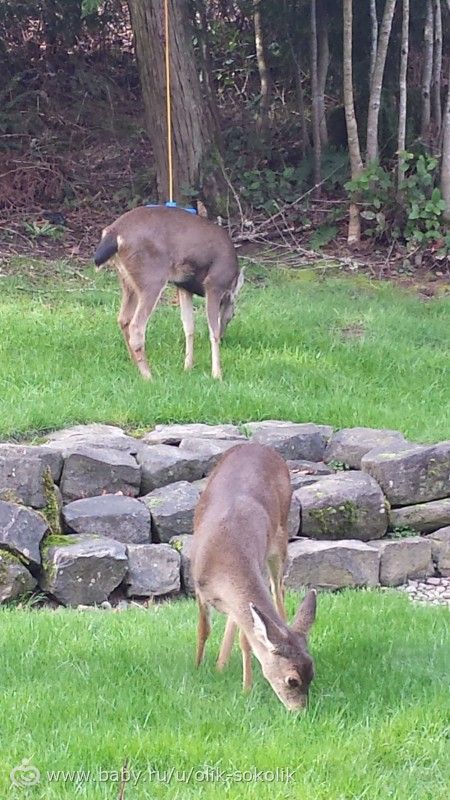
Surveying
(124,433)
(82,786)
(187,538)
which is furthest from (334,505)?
(82,786)

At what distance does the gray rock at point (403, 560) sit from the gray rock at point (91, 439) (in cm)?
174

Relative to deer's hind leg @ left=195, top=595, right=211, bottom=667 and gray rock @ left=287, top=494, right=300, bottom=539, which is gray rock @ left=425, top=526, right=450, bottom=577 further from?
deer's hind leg @ left=195, top=595, right=211, bottom=667

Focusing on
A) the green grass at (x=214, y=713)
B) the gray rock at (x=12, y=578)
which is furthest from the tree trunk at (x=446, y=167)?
the green grass at (x=214, y=713)

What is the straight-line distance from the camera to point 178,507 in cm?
804

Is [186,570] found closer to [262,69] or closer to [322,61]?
[322,61]

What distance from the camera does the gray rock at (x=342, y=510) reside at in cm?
820

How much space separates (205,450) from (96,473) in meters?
0.73

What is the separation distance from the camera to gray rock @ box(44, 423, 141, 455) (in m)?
A: 8.31

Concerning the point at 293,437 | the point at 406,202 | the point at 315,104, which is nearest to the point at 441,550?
the point at 293,437

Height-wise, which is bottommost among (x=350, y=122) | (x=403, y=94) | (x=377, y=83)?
(x=350, y=122)

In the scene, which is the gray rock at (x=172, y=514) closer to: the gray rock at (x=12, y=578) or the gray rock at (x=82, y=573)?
the gray rock at (x=82, y=573)

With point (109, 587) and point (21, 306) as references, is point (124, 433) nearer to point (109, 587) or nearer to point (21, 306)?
point (109, 587)

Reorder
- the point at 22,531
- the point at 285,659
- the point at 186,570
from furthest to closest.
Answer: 1. the point at 186,570
2. the point at 22,531
3. the point at 285,659

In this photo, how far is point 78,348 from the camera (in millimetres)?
10562
